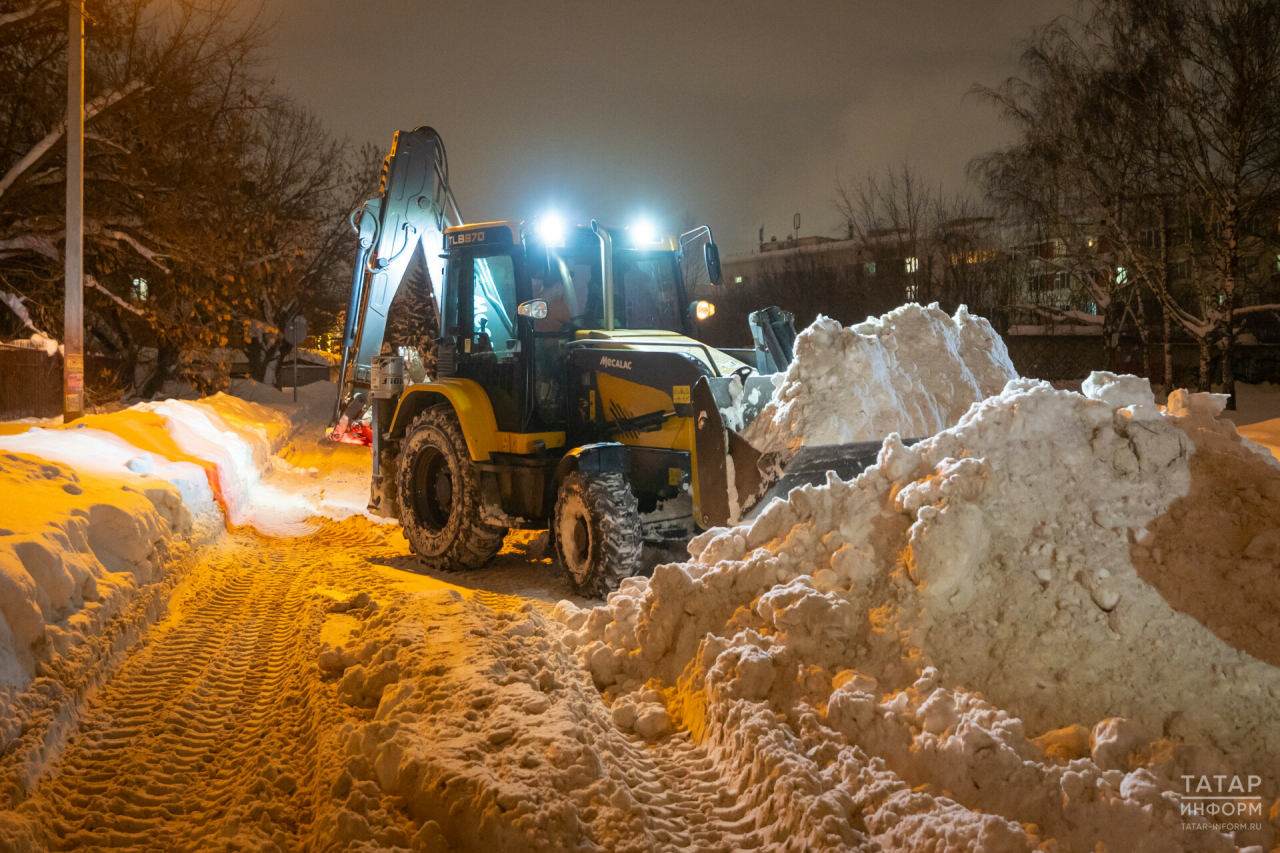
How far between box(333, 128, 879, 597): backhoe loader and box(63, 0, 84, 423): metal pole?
261 inches

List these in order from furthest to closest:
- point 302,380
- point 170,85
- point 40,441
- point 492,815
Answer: point 302,380 < point 170,85 < point 40,441 < point 492,815

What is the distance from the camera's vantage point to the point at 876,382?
583 cm

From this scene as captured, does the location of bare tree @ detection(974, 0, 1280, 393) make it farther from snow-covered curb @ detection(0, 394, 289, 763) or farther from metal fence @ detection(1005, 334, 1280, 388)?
snow-covered curb @ detection(0, 394, 289, 763)

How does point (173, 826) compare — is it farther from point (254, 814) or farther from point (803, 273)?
point (803, 273)

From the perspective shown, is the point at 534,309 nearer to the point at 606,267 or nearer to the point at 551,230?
the point at 551,230

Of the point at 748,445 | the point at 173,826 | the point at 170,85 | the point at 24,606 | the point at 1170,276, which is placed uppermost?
the point at 170,85

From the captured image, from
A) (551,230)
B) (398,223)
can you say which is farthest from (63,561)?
(398,223)

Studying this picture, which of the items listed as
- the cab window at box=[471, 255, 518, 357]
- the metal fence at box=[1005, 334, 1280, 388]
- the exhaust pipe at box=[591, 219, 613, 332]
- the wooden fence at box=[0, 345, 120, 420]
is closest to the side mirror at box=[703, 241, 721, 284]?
the exhaust pipe at box=[591, 219, 613, 332]

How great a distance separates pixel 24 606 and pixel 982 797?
14.0ft

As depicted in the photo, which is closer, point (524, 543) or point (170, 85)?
point (524, 543)

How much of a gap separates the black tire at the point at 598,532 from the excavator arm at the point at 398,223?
3.57 metres

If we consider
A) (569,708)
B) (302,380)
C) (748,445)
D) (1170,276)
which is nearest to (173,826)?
(569,708)

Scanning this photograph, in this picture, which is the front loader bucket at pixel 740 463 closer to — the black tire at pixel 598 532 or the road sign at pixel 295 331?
the black tire at pixel 598 532

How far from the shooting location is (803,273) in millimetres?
29297
